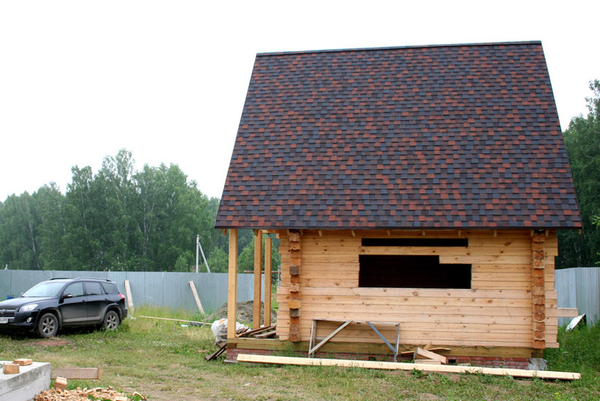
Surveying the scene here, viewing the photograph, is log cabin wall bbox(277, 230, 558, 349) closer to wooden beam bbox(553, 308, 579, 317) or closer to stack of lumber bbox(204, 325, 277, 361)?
wooden beam bbox(553, 308, 579, 317)

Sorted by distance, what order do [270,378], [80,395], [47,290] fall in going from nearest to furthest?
[80,395], [270,378], [47,290]

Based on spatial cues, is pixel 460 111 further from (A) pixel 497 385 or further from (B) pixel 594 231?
(B) pixel 594 231

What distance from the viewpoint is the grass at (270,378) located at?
867 centimetres

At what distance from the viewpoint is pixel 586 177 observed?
34.7 metres

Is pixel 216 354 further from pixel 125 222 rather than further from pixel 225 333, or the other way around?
pixel 125 222

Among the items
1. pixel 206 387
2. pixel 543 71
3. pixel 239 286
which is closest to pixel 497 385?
pixel 206 387

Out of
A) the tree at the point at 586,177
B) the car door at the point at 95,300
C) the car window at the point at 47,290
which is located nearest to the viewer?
the car window at the point at 47,290

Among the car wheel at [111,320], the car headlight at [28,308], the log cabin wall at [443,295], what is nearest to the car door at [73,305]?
the car wheel at [111,320]

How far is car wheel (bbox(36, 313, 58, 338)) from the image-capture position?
14.8m

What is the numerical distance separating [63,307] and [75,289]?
89 centimetres

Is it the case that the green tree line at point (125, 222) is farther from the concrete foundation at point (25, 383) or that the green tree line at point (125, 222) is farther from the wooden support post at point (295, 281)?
the concrete foundation at point (25, 383)

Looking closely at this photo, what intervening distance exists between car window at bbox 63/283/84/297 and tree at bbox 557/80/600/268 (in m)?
27.7

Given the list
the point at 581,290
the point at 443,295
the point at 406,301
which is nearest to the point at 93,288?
the point at 406,301

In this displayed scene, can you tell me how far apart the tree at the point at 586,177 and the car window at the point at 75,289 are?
2769 cm
